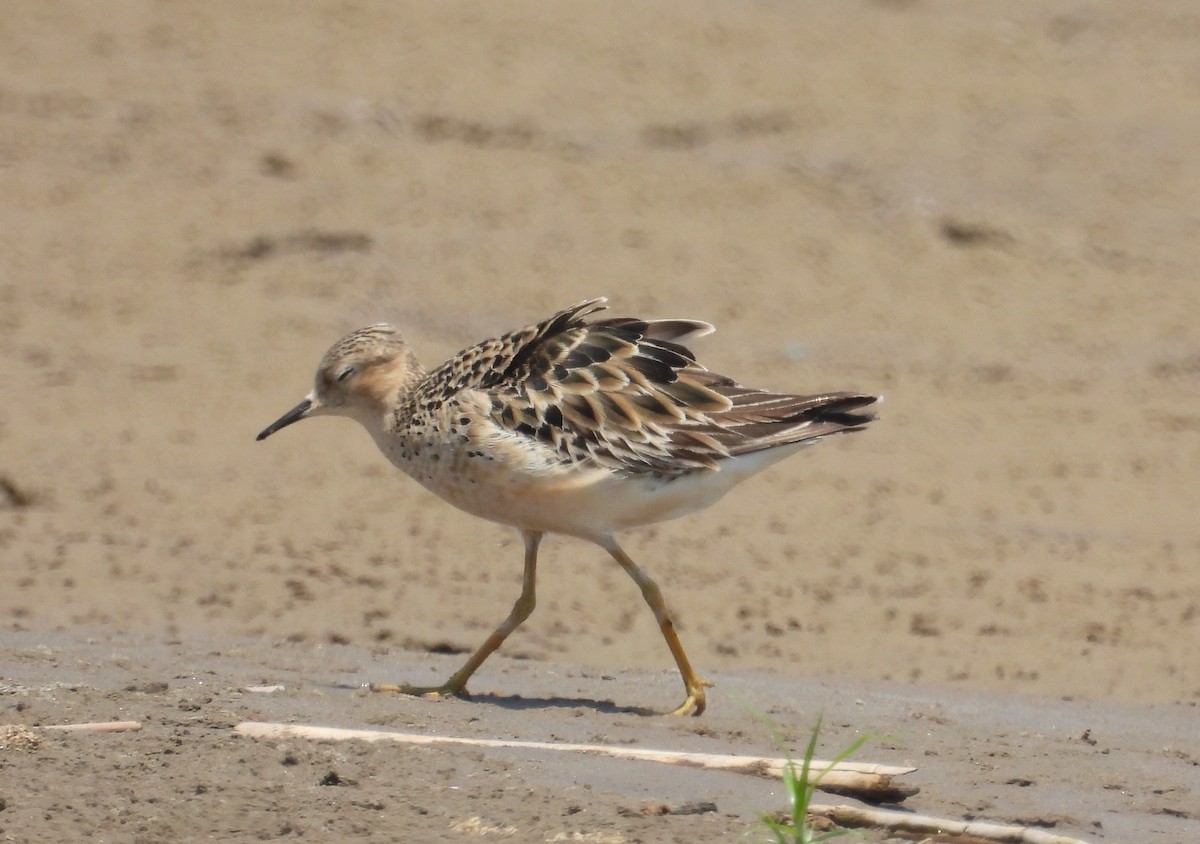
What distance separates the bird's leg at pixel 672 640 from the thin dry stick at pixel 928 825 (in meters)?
2.02

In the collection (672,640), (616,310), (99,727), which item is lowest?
(99,727)

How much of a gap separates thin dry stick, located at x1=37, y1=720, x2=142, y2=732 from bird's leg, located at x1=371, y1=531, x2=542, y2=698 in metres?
1.51

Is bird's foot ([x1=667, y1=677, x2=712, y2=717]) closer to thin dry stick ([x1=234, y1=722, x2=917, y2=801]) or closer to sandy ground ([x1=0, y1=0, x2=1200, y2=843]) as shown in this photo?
sandy ground ([x1=0, y1=0, x2=1200, y2=843])

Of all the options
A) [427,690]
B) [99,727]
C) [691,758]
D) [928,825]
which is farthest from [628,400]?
[928,825]

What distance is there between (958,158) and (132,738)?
31.4 ft

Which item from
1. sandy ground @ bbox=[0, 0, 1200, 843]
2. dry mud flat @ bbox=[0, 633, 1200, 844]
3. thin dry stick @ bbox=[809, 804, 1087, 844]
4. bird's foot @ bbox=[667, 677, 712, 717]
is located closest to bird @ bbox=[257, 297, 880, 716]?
bird's foot @ bbox=[667, 677, 712, 717]

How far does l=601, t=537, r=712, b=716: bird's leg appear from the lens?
7293mm

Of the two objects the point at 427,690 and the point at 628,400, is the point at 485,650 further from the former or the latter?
the point at 628,400

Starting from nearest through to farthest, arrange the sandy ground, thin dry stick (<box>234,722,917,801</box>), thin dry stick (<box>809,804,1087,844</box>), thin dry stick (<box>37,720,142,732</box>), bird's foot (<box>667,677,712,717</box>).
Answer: thin dry stick (<box>809,804,1087,844</box>), thin dry stick (<box>234,722,917,801</box>), thin dry stick (<box>37,720,142,732</box>), the sandy ground, bird's foot (<box>667,677,712,717</box>)

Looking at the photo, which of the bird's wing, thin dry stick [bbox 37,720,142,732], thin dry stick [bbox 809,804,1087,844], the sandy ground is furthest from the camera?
the bird's wing

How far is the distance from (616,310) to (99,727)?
716 centimetres

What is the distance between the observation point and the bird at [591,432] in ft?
23.9

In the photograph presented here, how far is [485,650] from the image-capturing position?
750cm

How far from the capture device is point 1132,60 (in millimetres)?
15062
